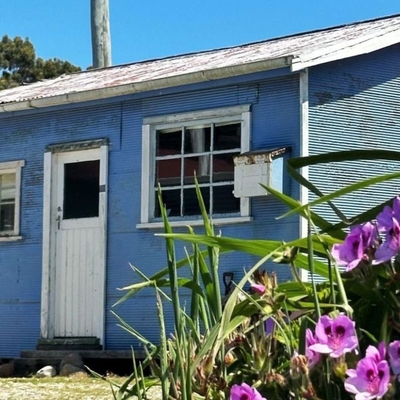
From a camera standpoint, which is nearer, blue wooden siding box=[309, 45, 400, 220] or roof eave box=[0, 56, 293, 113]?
roof eave box=[0, 56, 293, 113]

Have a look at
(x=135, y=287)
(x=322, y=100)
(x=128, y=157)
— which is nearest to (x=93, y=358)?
(x=128, y=157)

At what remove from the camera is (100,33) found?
48.7 ft

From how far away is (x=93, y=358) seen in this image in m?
8.96

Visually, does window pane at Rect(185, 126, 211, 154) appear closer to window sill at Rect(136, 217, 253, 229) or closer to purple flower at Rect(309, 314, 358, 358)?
window sill at Rect(136, 217, 253, 229)

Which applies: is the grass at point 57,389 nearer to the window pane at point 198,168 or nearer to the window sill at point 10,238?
the window pane at point 198,168

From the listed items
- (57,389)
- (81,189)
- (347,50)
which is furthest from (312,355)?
(81,189)

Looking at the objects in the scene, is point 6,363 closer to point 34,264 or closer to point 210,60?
point 34,264

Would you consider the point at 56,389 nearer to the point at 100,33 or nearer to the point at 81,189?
the point at 81,189

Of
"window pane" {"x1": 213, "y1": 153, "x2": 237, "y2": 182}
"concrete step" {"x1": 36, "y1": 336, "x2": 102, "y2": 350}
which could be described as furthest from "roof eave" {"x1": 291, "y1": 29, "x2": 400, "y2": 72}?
"concrete step" {"x1": 36, "y1": 336, "x2": 102, "y2": 350}

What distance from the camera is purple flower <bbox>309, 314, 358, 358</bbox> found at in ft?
4.47

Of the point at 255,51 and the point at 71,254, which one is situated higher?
the point at 255,51

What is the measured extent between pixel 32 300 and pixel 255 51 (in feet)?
11.1

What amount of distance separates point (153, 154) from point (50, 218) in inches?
53.6

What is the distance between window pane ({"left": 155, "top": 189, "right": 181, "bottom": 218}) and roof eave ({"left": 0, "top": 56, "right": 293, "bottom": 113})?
3.22 feet
